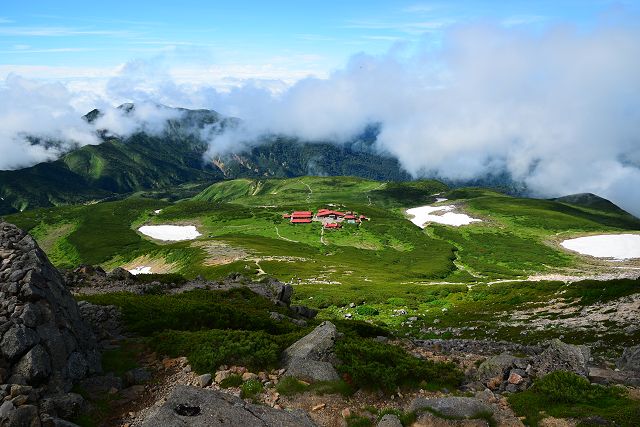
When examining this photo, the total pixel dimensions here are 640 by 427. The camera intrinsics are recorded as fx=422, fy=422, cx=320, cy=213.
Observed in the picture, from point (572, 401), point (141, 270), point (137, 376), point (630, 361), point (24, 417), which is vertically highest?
point (24, 417)

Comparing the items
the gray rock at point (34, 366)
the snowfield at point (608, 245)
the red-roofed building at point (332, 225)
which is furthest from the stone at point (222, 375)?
the snowfield at point (608, 245)

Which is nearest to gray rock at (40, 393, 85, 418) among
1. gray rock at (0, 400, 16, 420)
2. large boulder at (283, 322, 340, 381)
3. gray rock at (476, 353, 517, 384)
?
gray rock at (0, 400, 16, 420)

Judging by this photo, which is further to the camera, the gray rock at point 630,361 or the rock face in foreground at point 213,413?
the gray rock at point 630,361

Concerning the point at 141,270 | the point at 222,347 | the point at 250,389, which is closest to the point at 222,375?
the point at 250,389

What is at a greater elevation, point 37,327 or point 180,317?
point 37,327

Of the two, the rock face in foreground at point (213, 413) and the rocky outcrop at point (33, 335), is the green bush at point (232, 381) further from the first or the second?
the rocky outcrop at point (33, 335)

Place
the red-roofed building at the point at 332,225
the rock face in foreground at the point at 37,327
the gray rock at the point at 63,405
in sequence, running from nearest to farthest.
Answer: the gray rock at the point at 63,405 < the rock face in foreground at the point at 37,327 < the red-roofed building at the point at 332,225

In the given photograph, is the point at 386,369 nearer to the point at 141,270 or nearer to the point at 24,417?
the point at 24,417
